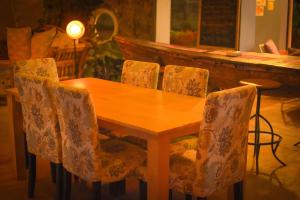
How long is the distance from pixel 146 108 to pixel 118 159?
388mm

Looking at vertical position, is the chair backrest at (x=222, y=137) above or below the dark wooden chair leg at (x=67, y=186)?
above

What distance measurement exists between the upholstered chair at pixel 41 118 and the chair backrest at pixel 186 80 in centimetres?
110

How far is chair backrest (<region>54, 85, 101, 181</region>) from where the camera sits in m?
2.65

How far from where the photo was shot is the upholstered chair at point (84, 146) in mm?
2666

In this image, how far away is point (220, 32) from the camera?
24.9ft

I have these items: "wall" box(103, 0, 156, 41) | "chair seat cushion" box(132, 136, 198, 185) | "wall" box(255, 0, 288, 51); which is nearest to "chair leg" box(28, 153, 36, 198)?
"chair seat cushion" box(132, 136, 198, 185)

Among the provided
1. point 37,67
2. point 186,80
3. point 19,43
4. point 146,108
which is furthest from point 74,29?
point 146,108

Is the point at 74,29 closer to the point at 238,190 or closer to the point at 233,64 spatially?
the point at 233,64

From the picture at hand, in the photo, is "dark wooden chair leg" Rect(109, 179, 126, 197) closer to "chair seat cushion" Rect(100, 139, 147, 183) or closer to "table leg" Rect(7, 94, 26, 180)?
"chair seat cushion" Rect(100, 139, 147, 183)

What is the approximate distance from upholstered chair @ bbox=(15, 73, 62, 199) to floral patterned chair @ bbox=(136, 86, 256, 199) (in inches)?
34.1

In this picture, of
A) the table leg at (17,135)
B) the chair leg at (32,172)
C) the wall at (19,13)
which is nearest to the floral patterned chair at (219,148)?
the chair leg at (32,172)

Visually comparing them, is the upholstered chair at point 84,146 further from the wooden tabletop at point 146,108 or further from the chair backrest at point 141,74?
the chair backrest at point 141,74

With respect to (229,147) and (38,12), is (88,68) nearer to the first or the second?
(38,12)

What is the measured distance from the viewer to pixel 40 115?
3.16 metres
